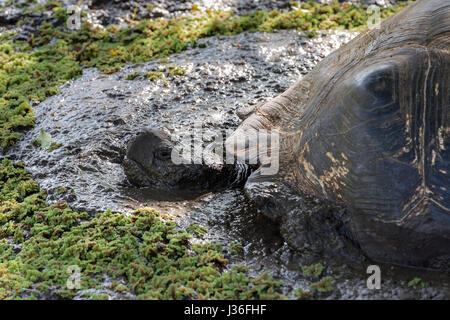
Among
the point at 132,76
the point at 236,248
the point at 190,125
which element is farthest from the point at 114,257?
the point at 132,76

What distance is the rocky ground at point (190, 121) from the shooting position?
2857 mm

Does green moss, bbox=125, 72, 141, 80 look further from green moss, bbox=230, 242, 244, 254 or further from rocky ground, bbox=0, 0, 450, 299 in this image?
green moss, bbox=230, 242, 244, 254

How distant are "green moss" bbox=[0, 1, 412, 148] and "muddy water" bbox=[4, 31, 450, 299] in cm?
21

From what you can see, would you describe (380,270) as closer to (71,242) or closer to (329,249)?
(329,249)

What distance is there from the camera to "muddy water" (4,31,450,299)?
2.85m

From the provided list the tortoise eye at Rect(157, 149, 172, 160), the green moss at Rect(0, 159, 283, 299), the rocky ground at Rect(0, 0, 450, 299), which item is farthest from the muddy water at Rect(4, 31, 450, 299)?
the tortoise eye at Rect(157, 149, 172, 160)

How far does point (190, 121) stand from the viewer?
433 cm

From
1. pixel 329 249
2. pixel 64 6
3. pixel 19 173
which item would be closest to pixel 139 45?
pixel 64 6

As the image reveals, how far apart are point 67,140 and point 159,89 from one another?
43.9 inches

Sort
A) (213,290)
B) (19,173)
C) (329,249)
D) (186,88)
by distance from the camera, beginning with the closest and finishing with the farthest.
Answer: (213,290)
(329,249)
(19,173)
(186,88)

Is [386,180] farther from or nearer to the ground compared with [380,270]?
farther from the ground

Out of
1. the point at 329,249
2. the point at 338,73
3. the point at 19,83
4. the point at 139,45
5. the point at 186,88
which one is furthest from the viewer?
the point at 139,45

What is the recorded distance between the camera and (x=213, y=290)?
2.71 meters

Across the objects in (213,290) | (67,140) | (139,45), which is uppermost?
(139,45)
